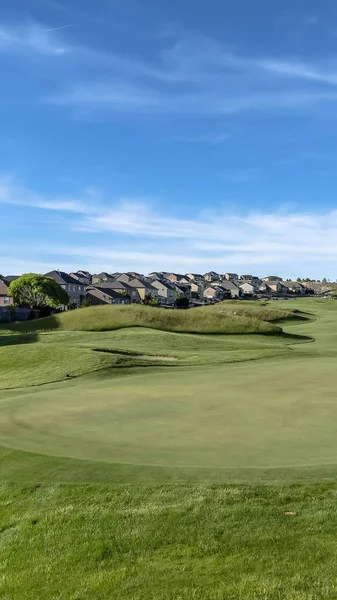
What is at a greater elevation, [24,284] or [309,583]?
[24,284]

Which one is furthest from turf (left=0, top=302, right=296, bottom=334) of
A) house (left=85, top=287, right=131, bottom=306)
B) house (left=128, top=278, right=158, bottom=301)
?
house (left=128, top=278, right=158, bottom=301)

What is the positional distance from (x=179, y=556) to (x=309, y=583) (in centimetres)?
185

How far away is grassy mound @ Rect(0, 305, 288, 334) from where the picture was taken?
53.9 metres

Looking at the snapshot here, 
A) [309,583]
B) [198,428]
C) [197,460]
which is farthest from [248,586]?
[198,428]

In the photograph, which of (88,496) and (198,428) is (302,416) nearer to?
(198,428)

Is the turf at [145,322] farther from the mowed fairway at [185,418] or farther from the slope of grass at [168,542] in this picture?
the slope of grass at [168,542]

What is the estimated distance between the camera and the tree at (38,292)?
95.6m

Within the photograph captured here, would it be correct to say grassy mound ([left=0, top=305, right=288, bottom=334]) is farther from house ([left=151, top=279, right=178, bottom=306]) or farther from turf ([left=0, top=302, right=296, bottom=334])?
house ([left=151, top=279, right=178, bottom=306])

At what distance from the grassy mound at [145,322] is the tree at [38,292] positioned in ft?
124

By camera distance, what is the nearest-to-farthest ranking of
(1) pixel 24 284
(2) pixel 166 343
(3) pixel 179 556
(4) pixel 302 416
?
(3) pixel 179 556
(4) pixel 302 416
(2) pixel 166 343
(1) pixel 24 284

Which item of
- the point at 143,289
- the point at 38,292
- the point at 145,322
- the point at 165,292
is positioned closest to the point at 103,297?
the point at 143,289

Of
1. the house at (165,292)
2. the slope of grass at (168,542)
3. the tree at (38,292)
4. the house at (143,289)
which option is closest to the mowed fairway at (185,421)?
the slope of grass at (168,542)

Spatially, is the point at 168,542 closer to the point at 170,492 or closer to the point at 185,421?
the point at 170,492

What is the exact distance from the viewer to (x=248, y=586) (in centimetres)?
666
